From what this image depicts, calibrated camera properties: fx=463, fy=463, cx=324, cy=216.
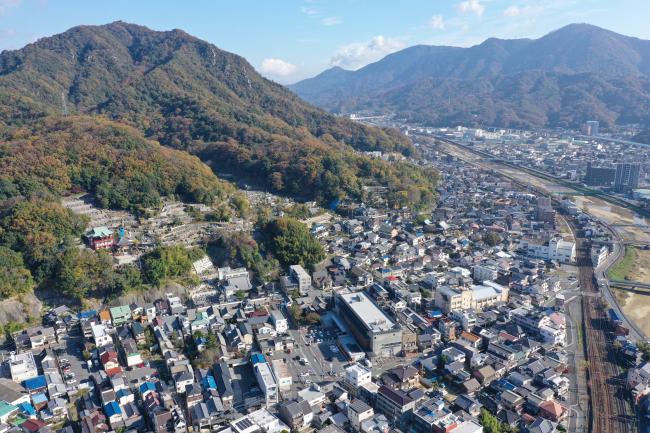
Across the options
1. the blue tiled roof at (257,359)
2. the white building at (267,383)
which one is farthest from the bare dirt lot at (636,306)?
the blue tiled roof at (257,359)

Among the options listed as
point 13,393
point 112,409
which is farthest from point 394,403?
point 13,393

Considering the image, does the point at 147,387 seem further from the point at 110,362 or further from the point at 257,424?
the point at 257,424

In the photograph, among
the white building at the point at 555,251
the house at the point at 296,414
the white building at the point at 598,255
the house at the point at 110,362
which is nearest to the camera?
the house at the point at 296,414

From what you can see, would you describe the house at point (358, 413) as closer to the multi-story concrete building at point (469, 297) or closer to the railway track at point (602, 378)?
the railway track at point (602, 378)

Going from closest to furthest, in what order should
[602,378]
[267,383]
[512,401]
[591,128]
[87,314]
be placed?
1. [512,401]
2. [267,383]
3. [602,378]
4. [87,314]
5. [591,128]

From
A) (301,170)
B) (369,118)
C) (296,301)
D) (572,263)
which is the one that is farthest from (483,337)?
(369,118)

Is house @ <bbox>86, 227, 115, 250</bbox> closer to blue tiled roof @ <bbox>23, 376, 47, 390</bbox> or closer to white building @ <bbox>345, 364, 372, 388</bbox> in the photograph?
blue tiled roof @ <bbox>23, 376, 47, 390</bbox>
